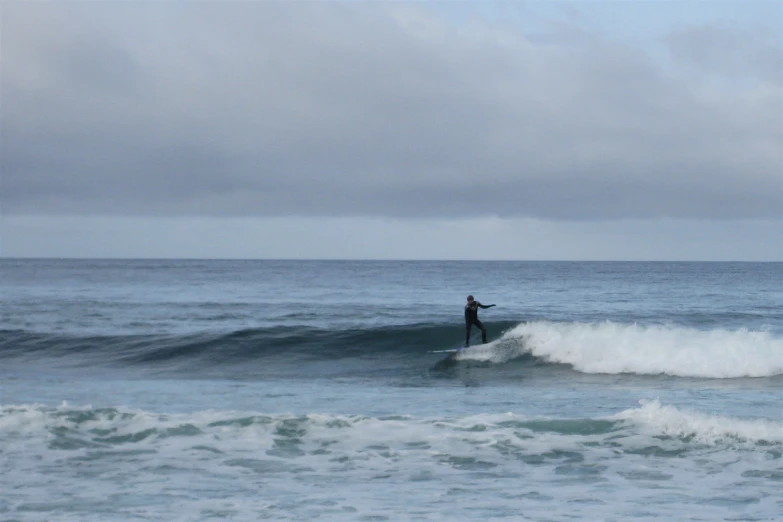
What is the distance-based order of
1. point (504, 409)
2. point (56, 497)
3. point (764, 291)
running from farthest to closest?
1. point (764, 291)
2. point (504, 409)
3. point (56, 497)

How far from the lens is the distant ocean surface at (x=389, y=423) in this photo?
10867 mm

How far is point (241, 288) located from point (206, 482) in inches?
2195

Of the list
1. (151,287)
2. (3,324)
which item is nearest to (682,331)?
(3,324)

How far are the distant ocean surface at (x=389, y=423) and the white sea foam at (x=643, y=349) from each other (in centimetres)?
8

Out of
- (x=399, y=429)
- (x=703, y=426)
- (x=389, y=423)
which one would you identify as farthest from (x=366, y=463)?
(x=703, y=426)

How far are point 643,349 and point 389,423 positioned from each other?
1227 cm

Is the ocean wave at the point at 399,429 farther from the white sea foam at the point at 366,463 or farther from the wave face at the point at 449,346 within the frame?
the wave face at the point at 449,346

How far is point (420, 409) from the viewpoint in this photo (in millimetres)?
16906

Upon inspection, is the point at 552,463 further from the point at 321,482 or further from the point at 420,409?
the point at 420,409

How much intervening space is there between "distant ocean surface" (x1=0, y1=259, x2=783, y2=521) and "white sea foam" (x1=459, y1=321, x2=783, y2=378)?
3.1 inches

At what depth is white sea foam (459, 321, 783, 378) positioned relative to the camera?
75.6 ft

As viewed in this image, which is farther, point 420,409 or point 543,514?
point 420,409

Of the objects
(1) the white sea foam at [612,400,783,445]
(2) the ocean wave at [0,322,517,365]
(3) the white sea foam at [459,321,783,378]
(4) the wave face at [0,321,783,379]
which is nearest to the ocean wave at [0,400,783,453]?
(1) the white sea foam at [612,400,783,445]

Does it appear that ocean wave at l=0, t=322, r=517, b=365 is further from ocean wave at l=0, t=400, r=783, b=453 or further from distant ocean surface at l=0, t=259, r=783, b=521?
ocean wave at l=0, t=400, r=783, b=453
